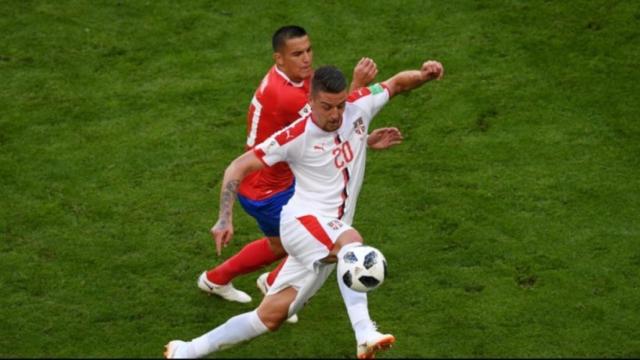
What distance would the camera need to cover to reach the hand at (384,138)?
8.77 m

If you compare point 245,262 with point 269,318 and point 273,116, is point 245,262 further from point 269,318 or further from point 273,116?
point 269,318

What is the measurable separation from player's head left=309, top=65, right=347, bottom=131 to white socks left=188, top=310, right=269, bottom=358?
1.43 meters

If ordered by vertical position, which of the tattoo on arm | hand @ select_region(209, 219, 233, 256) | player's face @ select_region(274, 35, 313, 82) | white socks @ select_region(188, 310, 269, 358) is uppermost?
player's face @ select_region(274, 35, 313, 82)

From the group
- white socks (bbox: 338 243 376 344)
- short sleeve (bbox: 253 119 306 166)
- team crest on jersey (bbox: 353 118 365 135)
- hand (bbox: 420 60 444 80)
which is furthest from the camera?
hand (bbox: 420 60 444 80)

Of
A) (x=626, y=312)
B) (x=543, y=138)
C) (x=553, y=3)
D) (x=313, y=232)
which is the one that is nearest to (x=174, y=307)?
(x=313, y=232)

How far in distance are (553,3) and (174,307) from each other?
22.8ft

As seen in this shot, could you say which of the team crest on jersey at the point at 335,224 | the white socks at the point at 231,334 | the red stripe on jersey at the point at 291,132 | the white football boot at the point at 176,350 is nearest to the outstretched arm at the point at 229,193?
the red stripe on jersey at the point at 291,132

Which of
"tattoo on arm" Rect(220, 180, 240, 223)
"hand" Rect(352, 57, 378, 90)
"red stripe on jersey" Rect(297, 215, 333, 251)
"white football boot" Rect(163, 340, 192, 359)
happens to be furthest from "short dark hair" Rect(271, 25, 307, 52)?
"white football boot" Rect(163, 340, 192, 359)

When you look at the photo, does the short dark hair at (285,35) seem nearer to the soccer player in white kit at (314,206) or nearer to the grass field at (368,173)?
the soccer player in white kit at (314,206)

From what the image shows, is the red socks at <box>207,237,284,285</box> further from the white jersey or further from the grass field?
the white jersey

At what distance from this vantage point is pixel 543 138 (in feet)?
39.3

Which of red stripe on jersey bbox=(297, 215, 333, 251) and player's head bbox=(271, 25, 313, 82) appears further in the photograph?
player's head bbox=(271, 25, 313, 82)

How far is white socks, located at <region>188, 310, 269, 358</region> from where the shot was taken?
8.23 metres

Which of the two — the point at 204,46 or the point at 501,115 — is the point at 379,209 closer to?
the point at 501,115
